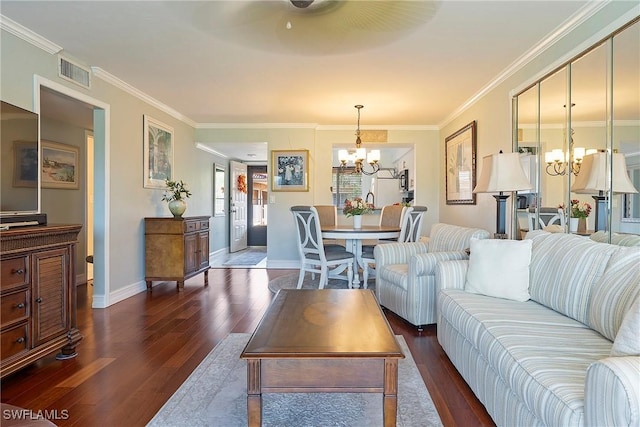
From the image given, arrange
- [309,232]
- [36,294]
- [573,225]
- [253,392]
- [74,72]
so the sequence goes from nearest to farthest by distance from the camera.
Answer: [253,392], [36,294], [573,225], [74,72], [309,232]

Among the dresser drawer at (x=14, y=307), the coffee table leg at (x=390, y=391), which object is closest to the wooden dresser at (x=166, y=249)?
the dresser drawer at (x=14, y=307)

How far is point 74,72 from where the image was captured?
3.19m

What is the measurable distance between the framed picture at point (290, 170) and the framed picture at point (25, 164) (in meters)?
3.52

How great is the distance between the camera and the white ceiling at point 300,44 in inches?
92.9

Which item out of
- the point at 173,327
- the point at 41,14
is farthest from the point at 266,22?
the point at 173,327

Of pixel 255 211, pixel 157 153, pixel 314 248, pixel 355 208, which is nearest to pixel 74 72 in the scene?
pixel 157 153

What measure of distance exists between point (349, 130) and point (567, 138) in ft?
11.7

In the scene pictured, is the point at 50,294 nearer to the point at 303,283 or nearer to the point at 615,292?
the point at 303,283

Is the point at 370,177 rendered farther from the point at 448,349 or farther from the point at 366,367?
the point at 366,367

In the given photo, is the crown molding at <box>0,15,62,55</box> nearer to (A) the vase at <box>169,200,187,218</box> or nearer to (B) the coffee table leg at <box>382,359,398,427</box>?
(A) the vase at <box>169,200,187,218</box>

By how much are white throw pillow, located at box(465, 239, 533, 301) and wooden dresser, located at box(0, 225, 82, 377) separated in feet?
8.70

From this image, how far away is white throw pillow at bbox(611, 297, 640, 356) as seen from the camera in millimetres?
1114

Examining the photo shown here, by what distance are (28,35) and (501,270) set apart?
12.3ft

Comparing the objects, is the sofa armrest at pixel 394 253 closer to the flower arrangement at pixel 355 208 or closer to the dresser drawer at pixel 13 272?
the flower arrangement at pixel 355 208
